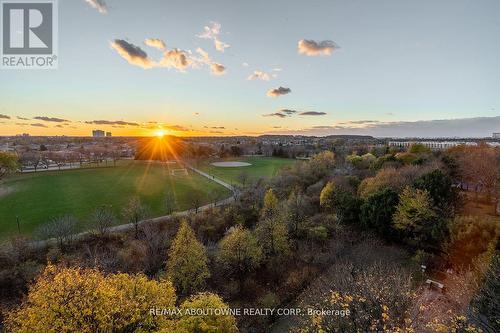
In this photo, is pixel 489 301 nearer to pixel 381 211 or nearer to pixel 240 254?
pixel 381 211

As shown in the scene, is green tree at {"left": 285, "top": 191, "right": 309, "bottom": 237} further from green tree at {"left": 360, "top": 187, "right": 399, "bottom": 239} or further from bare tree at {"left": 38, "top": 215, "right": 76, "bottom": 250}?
bare tree at {"left": 38, "top": 215, "right": 76, "bottom": 250}

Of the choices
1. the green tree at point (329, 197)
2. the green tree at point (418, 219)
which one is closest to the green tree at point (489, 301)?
the green tree at point (418, 219)

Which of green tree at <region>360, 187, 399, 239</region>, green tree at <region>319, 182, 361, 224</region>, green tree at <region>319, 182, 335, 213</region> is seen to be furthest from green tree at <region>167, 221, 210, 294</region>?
green tree at <region>319, 182, 335, 213</region>

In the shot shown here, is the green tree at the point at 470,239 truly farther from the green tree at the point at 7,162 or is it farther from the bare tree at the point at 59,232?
the green tree at the point at 7,162

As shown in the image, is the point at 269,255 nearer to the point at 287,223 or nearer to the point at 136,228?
the point at 287,223

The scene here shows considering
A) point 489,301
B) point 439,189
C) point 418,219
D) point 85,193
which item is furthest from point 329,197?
point 85,193
